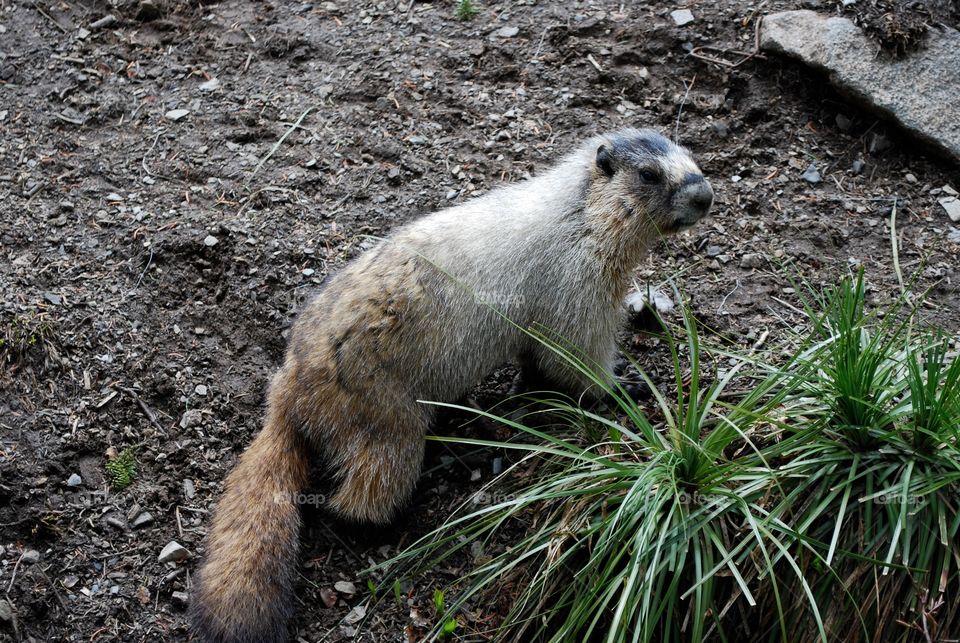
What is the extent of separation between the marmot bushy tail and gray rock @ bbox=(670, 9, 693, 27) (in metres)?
5.04

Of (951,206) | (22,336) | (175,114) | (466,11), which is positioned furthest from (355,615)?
(466,11)

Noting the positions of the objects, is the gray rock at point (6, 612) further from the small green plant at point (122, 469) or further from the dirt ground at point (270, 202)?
the small green plant at point (122, 469)

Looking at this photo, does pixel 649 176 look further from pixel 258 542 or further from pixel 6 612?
pixel 6 612

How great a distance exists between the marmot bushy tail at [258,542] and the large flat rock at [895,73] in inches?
205

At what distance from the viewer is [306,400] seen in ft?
17.4

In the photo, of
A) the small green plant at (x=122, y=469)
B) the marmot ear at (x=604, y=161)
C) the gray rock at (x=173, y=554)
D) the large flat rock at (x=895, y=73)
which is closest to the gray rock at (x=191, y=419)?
the small green plant at (x=122, y=469)

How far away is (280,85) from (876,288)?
536cm

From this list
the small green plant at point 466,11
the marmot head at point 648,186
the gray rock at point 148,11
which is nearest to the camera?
the marmot head at point 648,186

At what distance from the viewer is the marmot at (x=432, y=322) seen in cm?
525

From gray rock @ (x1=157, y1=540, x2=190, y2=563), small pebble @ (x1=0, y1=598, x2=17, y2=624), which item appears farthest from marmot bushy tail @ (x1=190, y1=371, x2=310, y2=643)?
small pebble @ (x1=0, y1=598, x2=17, y2=624)

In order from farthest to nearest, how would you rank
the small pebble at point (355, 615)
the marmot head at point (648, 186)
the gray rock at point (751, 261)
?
1. the gray rock at point (751, 261)
2. the marmot head at point (648, 186)
3. the small pebble at point (355, 615)

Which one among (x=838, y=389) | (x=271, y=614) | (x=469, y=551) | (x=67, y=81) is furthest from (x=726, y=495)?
(x=67, y=81)

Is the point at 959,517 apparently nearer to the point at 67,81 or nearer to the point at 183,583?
the point at 183,583

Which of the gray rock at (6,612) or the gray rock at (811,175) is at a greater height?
the gray rock at (811,175)
